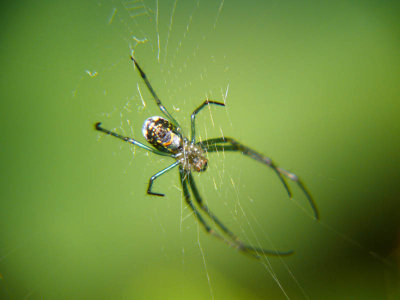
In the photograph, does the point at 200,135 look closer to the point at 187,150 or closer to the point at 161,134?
the point at 187,150

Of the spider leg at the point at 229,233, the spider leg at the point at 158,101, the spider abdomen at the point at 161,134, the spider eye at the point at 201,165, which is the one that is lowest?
the spider leg at the point at 229,233

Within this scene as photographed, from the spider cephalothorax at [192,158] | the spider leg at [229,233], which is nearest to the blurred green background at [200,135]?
the spider leg at [229,233]

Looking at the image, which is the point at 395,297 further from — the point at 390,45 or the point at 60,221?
the point at 60,221

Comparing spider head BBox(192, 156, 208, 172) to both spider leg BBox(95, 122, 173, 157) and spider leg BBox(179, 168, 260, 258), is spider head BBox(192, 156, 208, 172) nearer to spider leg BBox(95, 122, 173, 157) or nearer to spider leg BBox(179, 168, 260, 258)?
spider leg BBox(179, 168, 260, 258)

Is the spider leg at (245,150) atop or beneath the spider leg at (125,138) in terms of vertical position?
beneath

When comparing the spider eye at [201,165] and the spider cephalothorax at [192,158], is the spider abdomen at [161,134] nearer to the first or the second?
the spider cephalothorax at [192,158]

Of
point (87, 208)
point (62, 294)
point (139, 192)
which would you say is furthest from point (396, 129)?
point (62, 294)

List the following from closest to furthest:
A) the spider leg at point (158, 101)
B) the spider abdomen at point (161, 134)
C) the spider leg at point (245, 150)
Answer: the spider leg at point (245, 150) → the spider abdomen at point (161, 134) → the spider leg at point (158, 101)
